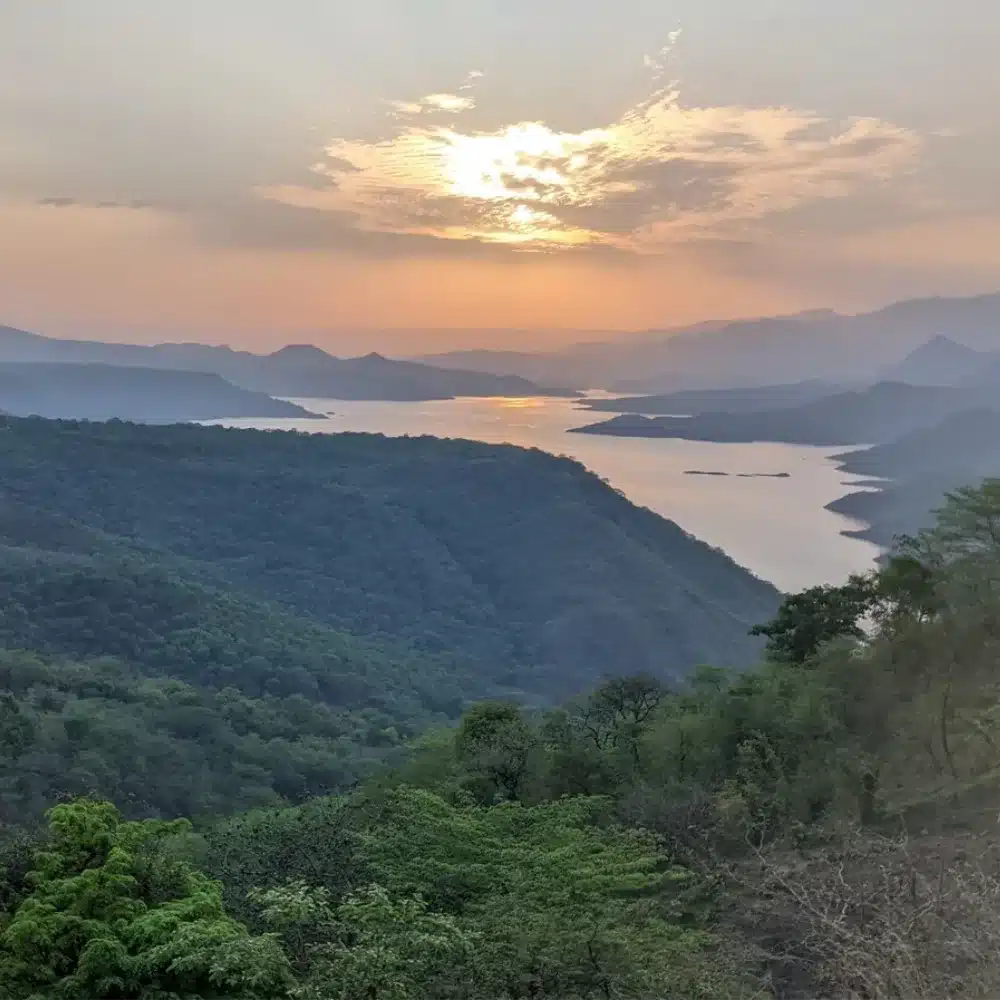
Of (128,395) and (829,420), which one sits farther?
(128,395)

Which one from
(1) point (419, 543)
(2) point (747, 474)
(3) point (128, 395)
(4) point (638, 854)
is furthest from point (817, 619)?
(3) point (128, 395)

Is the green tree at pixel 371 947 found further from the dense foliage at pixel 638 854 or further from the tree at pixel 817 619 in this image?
the tree at pixel 817 619

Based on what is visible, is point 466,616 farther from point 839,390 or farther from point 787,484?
point 839,390

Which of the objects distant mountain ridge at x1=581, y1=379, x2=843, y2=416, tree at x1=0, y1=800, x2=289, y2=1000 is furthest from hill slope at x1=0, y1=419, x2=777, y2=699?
distant mountain ridge at x1=581, y1=379, x2=843, y2=416

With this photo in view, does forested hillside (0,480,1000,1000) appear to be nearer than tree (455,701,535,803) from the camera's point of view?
Yes

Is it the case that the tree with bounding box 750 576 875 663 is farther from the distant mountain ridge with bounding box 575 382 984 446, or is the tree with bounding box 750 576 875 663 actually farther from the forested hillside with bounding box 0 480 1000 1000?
the distant mountain ridge with bounding box 575 382 984 446

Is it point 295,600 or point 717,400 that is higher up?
point 717,400

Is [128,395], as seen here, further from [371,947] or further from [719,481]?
[371,947]
